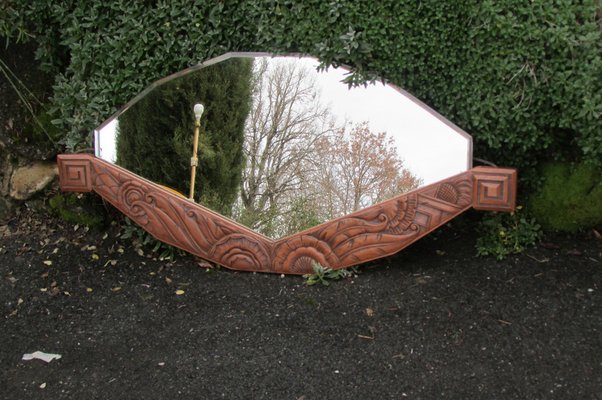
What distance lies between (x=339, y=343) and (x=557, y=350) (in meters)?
1.02

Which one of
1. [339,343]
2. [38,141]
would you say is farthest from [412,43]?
[38,141]

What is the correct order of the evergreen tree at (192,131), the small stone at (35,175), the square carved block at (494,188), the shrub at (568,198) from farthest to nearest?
the small stone at (35,175), the evergreen tree at (192,131), the shrub at (568,198), the square carved block at (494,188)

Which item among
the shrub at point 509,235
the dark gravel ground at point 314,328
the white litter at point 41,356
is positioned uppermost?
the shrub at point 509,235

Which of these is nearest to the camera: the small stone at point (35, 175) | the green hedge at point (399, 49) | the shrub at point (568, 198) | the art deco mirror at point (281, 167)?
the green hedge at point (399, 49)

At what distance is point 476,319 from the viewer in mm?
3631

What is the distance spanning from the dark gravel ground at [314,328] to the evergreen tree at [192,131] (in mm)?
531

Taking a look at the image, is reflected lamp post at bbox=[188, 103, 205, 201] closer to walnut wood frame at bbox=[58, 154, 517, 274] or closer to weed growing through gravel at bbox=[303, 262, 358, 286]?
walnut wood frame at bbox=[58, 154, 517, 274]

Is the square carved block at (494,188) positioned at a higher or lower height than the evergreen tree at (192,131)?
lower

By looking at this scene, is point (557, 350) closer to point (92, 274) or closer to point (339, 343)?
point (339, 343)

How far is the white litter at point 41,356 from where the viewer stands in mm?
3633

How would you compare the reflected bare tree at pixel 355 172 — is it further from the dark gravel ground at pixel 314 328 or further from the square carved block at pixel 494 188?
the dark gravel ground at pixel 314 328

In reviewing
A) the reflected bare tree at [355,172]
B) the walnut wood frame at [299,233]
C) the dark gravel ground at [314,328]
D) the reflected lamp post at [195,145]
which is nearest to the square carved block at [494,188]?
the walnut wood frame at [299,233]

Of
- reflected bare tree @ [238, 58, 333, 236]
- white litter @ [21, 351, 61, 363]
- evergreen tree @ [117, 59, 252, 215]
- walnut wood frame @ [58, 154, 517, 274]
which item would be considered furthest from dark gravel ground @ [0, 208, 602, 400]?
evergreen tree @ [117, 59, 252, 215]

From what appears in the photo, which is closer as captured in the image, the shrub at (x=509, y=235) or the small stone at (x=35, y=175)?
the shrub at (x=509, y=235)
